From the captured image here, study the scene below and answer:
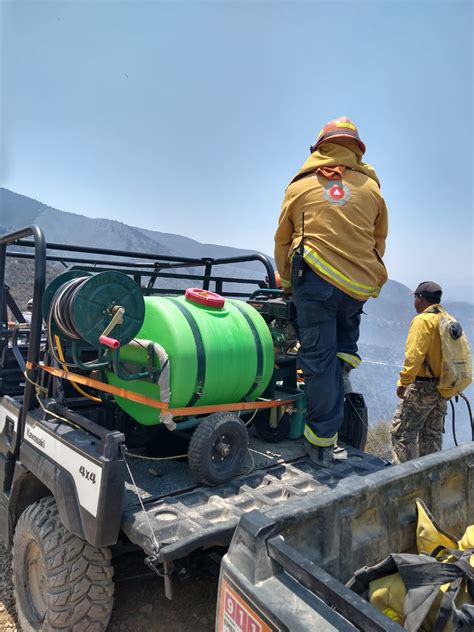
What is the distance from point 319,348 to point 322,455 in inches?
28.8

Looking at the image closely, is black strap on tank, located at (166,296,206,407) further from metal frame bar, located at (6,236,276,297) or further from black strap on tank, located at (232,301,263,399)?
metal frame bar, located at (6,236,276,297)

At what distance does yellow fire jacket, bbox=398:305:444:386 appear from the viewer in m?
4.79

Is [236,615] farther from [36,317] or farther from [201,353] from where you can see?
[36,317]

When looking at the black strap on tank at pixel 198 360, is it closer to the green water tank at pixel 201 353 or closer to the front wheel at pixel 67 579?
the green water tank at pixel 201 353

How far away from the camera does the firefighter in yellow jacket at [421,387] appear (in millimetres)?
4816

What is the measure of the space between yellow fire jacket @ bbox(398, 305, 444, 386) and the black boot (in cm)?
199

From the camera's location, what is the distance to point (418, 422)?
5125mm

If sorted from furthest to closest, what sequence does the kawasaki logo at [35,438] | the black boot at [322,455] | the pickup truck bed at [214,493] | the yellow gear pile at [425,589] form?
1. the black boot at [322,455]
2. the kawasaki logo at [35,438]
3. the pickup truck bed at [214,493]
4. the yellow gear pile at [425,589]

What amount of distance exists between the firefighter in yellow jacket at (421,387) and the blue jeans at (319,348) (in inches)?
74.0

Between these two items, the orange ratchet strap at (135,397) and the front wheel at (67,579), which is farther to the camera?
the orange ratchet strap at (135,397)

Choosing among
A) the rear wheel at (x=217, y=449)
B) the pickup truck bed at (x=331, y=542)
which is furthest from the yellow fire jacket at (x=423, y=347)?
the rear wheel at (x=217, y=449)

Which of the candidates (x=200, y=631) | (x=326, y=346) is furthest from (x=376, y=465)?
(x=200, y=631)

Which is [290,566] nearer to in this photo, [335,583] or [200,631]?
[335,583]

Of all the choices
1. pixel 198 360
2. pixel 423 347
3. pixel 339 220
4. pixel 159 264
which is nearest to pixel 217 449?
pixel 198 360
